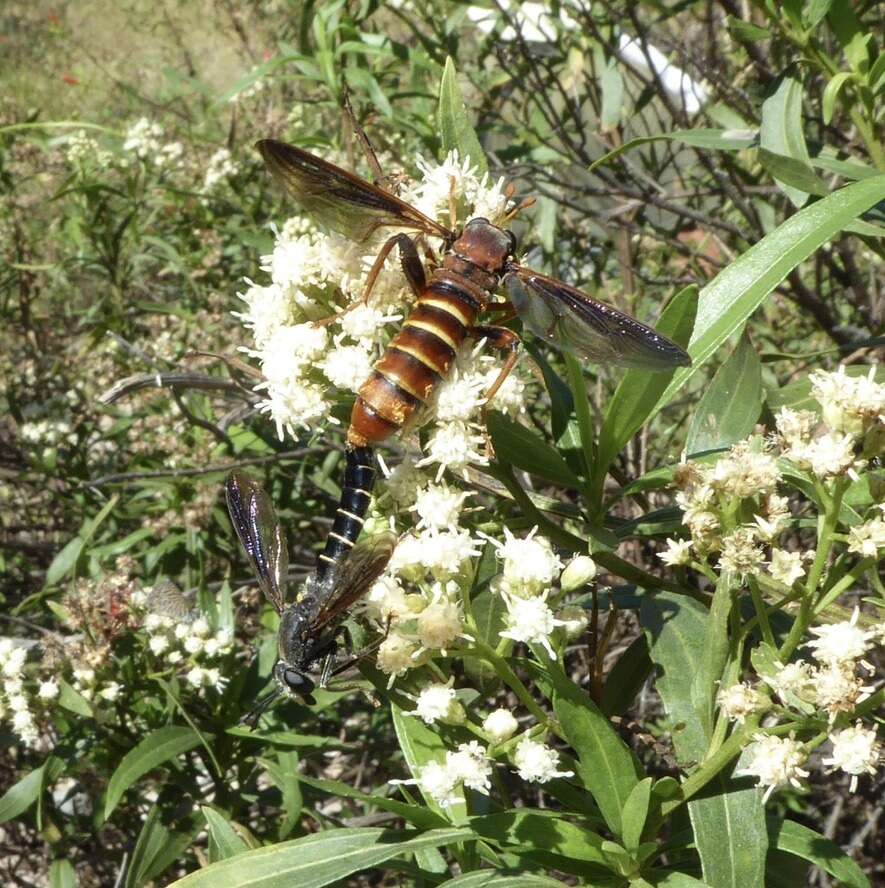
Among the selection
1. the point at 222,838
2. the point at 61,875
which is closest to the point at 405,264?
the point at 222,838

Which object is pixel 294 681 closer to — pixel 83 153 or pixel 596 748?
pixel 596 748

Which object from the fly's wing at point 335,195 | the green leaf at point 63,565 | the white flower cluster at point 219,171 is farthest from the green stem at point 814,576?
the white flower cluster at point 219,171

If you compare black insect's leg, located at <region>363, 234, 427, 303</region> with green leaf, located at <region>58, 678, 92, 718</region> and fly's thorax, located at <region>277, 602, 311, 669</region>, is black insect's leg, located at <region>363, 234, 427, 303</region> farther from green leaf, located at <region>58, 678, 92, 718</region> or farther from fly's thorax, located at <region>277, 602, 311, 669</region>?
green leaf, located at <region>58, 678, 92, 718</region>

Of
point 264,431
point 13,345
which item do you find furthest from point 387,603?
point 13,345

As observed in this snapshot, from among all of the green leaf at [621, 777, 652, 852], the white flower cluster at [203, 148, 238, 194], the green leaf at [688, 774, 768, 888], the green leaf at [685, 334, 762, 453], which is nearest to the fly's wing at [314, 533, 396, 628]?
the green leaf at [621, 777, 652, 852]

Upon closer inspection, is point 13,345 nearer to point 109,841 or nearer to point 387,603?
point 109,841

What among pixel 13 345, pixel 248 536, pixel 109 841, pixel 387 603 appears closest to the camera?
pixel 387 603
